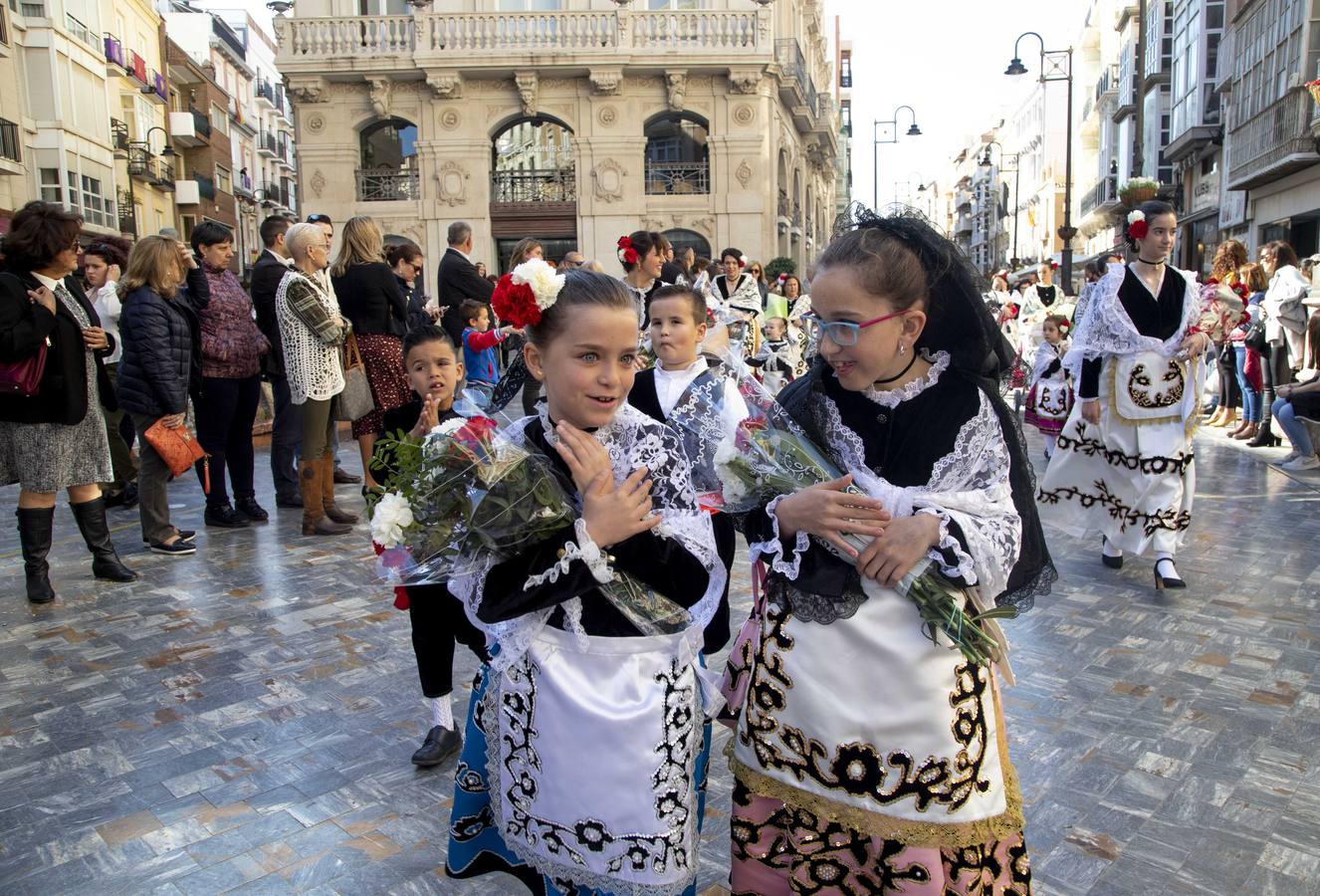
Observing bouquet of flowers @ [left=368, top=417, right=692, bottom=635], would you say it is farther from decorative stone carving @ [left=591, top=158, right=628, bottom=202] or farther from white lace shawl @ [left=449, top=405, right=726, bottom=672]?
decorative stone carving @ [left=591, top=158, right=628, bottom=202]

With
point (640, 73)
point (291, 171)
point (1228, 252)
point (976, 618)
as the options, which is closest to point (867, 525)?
point (976, 618)

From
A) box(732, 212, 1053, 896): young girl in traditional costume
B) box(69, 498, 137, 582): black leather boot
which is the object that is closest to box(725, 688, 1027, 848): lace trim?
box(732, 212, 1053, 896): young girl in traditional costume

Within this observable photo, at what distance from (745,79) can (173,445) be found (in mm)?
22802

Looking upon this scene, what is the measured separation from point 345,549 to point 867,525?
552 centimetres

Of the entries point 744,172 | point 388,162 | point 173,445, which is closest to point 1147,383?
point 173,445

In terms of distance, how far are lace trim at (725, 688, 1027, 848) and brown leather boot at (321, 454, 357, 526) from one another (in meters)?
5.77

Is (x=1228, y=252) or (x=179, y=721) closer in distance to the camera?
(x=179, y=721)

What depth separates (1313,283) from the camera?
39.7 ft

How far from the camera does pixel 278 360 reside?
7883 millimetres

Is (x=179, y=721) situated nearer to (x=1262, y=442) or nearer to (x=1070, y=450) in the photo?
(x=1070, y=450)

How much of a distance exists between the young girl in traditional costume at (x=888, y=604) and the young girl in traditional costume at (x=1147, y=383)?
12.9ft

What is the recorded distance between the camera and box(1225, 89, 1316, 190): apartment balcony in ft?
70.6

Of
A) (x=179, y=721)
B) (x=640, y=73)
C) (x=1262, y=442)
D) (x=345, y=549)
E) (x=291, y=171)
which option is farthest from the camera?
(x=291, y=171)

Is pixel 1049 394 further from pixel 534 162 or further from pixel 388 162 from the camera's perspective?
pixel 388 162
